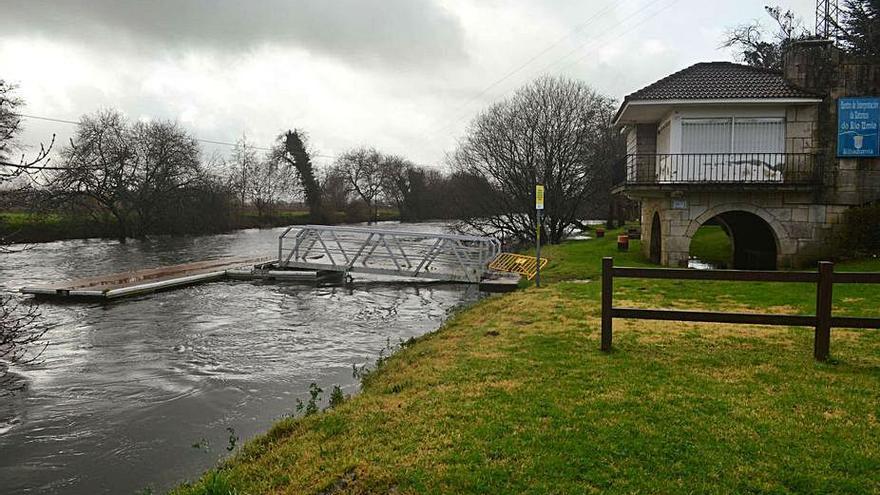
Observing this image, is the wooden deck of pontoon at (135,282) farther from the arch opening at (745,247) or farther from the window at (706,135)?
the arch opening at (745,247)

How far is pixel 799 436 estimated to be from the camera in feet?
14.4

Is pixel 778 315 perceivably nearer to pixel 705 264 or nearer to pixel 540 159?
pixel 705 264

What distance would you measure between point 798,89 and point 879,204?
12.2 ft

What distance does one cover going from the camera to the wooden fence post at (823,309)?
5.89 metres

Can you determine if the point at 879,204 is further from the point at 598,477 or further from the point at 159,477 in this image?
the point at 159,477

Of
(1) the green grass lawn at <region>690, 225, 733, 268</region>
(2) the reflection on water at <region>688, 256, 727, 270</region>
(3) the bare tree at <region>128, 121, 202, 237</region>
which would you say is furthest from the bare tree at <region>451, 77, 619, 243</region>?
(3) the bare tree at <region>128, 121, 202, 237</region>

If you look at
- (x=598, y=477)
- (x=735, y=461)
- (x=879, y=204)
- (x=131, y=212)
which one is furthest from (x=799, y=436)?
(x=131, y=212)

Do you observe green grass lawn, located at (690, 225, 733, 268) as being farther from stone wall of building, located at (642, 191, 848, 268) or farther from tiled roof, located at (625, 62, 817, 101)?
tiled roof, located at (625, 62, 817, 101)

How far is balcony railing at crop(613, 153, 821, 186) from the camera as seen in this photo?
15.7m

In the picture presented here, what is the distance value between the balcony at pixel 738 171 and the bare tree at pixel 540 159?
14791 millimetres

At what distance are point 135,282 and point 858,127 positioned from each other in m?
21.2

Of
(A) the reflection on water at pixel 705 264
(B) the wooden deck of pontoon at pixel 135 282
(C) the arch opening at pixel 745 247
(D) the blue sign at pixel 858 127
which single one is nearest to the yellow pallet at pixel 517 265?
(A) the reflection on water at pixel 705 264

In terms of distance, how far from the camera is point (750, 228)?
2019cm

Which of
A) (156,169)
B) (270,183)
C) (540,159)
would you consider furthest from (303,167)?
(540,159)
